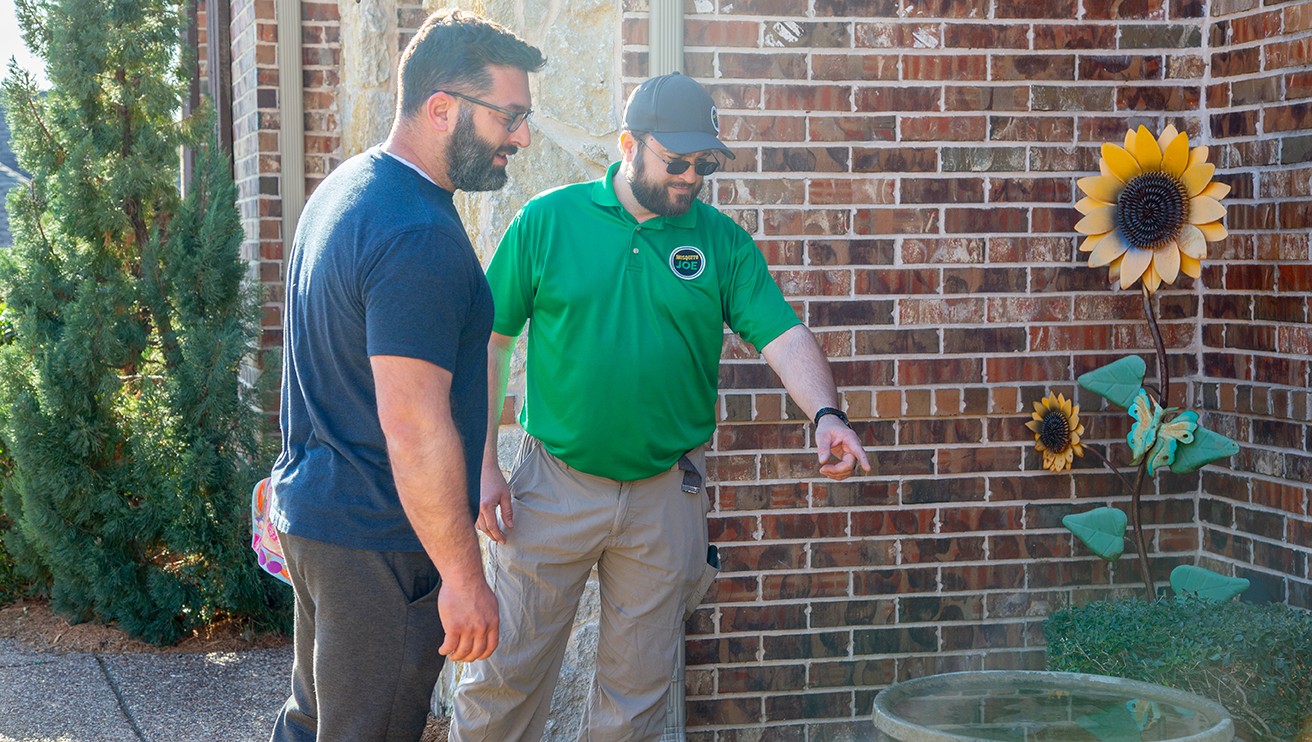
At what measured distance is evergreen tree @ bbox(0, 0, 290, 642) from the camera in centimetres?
471

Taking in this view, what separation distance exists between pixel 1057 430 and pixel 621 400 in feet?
5.47

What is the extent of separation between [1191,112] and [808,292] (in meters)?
1.47

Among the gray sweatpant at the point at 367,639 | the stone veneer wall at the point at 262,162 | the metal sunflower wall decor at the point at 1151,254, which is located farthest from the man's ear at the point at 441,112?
the stone veneer wall at the point at 262,162

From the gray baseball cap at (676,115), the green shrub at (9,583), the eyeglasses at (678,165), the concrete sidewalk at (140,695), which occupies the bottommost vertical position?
the concrete sidewalk at (140,695)

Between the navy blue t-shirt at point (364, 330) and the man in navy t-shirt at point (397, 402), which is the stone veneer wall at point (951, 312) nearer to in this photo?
the man in navy t-shirt at point (397, 402)

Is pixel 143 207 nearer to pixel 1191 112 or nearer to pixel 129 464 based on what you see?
pixel 129 464

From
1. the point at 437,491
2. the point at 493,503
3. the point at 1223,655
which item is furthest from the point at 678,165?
the point at 1223,655

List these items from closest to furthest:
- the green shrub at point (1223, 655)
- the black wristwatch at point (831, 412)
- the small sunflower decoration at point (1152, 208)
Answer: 1. the black wristwatch at point (831, 412)
2. the green shrub at point (1223, 655)
3. the small sunflower decoration at point (1152, 208)

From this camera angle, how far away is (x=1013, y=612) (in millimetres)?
3777

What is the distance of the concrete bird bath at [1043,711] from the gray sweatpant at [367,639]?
3.01 feet

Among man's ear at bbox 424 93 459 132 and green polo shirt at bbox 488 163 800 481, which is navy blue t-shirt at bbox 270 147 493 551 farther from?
green polo shirt at bbox 488 163 800 481

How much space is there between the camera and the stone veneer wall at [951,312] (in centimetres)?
352

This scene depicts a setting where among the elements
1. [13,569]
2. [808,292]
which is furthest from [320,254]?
[13,569]

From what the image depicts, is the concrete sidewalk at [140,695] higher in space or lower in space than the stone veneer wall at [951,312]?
lower
